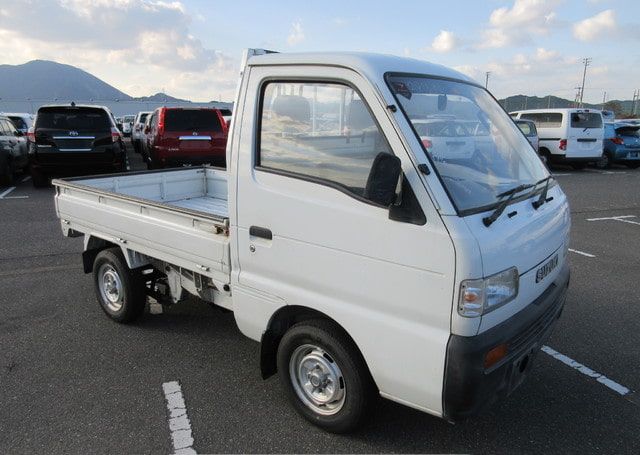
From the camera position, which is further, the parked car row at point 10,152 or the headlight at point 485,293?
the parked car row at point 10,152

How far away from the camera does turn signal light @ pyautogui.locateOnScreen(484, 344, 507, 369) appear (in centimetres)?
225

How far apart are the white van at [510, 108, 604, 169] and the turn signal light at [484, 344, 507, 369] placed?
50.0 feet

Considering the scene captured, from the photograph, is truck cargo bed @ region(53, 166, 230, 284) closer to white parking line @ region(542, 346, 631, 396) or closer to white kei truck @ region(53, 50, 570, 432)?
white kei truck @ region(53, 50, 570, 432)

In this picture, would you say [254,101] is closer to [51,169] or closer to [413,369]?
[413,369]

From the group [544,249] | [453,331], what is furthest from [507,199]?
[453,331]

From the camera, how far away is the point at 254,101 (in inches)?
113

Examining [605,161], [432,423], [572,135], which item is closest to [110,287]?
[432,423]

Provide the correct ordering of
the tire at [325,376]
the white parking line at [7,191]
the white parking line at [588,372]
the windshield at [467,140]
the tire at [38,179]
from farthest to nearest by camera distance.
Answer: the tire at [38,179] < the white parking line at [7,191] < the white parking line at [588,372] < the tire at [325,376] < the windshield at [467,140]

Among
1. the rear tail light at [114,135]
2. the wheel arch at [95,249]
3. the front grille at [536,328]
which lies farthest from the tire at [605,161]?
the wheel arch at [95,249]

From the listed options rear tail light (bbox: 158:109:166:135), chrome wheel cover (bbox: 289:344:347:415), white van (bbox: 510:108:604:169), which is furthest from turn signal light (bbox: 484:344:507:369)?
white van (bbox: 510:108:604:169)

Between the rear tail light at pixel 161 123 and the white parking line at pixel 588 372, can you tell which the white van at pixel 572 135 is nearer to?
the rear tail light at pixel 161 123

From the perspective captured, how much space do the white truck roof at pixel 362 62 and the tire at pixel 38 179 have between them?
34.0ft

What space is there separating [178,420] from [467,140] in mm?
2415

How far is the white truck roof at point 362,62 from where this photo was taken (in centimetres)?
246
